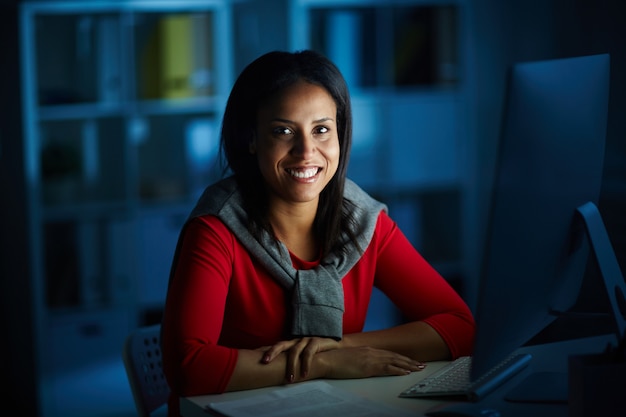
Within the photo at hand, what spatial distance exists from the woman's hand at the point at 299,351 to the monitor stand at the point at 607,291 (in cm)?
35

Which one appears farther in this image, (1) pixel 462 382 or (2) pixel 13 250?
(2) pixel 13 250

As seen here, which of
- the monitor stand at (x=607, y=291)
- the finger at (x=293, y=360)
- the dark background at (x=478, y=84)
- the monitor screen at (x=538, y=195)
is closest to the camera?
the monitor screen at (x=538, y=195)

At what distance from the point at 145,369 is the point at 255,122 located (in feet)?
1.90

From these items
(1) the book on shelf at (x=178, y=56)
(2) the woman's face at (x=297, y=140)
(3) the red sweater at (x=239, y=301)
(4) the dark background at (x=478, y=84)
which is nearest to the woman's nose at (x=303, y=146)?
(2) the woman's face at (x=297, y=140)

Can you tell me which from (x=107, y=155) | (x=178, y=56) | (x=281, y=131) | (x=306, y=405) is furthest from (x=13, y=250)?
(x=306, y=405)

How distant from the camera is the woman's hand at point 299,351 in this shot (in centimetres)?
148

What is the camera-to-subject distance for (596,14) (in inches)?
130

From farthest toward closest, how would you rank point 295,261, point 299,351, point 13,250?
point 13,250 → point 295,261 → point 299,351

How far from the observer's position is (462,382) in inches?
55.4

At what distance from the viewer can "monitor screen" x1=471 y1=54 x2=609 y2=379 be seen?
1098mm

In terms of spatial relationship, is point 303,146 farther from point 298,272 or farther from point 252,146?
point 298,272

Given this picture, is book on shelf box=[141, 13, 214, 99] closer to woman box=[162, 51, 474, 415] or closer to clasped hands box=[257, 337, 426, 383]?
woman box=[162, 51, 474, 415]

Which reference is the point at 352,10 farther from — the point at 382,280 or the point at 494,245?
the point at 494,245

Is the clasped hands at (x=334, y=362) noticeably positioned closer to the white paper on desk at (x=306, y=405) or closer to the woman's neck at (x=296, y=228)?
the white paper on desk at (x=306, y=405)
